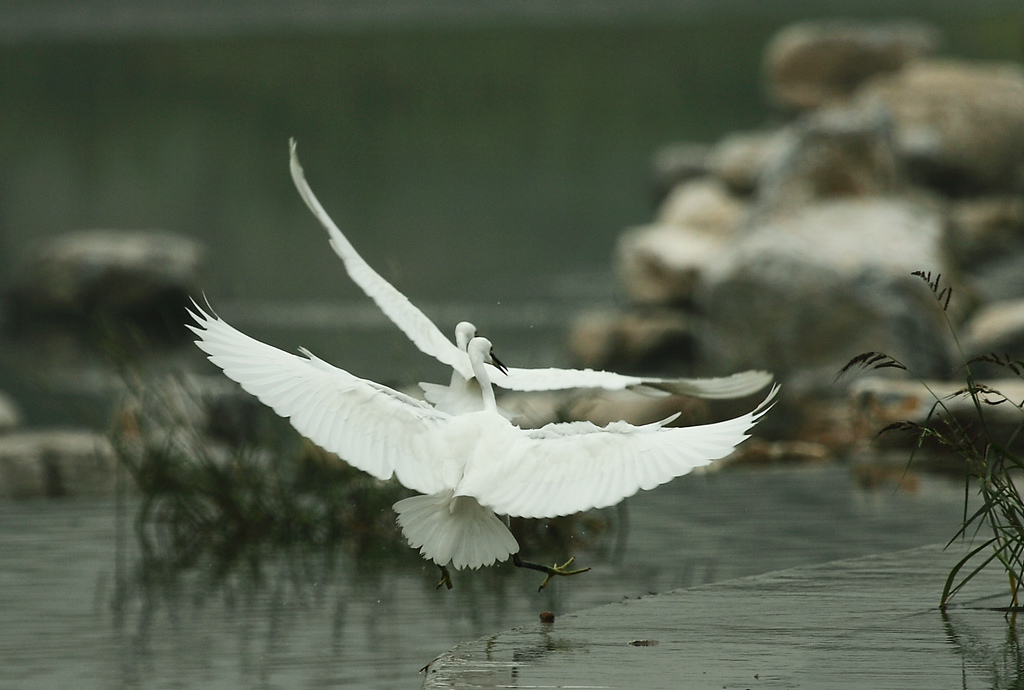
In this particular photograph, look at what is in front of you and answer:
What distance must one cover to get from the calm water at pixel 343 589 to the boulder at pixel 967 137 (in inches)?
373

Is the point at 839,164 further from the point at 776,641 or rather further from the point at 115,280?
the point at 115,280

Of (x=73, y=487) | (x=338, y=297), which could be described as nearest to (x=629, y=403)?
(x=73, y=487)

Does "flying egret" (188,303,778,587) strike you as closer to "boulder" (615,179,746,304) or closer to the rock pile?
the rock pile

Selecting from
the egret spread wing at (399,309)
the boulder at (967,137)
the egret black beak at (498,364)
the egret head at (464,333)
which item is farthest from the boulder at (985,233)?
the egret head at (464,333)

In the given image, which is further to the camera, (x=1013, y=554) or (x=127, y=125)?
(x=127, y=125)

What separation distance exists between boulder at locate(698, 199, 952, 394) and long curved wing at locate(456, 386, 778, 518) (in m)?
7.04

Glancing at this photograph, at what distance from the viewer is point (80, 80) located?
7494 cm

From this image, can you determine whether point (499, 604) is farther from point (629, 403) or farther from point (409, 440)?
point (629, 403)

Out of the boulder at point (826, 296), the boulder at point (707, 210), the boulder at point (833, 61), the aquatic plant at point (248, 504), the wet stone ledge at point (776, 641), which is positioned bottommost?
the wet stone ledge at point (776, 641)

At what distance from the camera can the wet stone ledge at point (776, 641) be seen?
5012 mm

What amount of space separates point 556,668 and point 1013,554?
62.9 inches

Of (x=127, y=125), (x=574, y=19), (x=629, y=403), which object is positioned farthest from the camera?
(x=574, y=19)

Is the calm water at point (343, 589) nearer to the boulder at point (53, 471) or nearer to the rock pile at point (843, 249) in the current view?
the boulder at point (53, 471)

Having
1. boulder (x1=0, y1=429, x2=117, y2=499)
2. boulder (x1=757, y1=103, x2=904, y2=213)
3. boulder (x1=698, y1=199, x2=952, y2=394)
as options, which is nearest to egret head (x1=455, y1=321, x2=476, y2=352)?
boulder (x1=0, y1=429, x2=117, y2=499)
